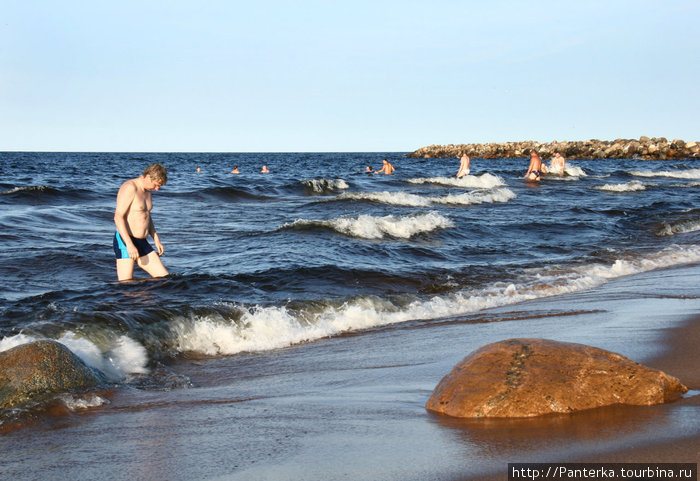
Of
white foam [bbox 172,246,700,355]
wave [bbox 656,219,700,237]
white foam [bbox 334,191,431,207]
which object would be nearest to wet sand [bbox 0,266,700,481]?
white foam [bbox 172,246,700,355]

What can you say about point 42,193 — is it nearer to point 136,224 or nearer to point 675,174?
point 136,224

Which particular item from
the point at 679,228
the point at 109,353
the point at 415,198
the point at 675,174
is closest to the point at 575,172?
the point at 675,174

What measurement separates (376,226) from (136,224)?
697cm

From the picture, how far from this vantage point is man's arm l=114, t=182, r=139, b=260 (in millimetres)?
8359

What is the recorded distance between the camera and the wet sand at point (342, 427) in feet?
10.0

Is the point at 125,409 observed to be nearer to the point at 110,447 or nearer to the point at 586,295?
the point at 110,447

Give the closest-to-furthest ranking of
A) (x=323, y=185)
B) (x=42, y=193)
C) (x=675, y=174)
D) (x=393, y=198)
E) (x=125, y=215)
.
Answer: (x=125, y=215)
(x=42, y=193)
(x=393, y=198)
(x=323, y=185)
(x=675, y=174)

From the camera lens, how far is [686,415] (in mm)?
3459

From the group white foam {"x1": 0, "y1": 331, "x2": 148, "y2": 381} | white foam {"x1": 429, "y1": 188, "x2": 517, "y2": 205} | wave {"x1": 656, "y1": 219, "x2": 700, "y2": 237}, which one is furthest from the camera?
white foam {"x1": 429, "y1": 188, "x2": 517, "y2": 205}

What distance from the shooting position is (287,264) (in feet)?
34.5

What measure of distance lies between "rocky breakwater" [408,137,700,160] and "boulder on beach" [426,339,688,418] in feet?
191

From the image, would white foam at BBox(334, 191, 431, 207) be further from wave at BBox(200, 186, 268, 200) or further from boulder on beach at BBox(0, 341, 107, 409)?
boulder on beach at BBox(0, 341, 107, 409)

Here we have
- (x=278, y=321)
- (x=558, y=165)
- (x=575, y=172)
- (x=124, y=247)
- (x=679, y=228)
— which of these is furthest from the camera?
(x=575, y=172)

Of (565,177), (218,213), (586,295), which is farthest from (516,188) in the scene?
(586,295)
